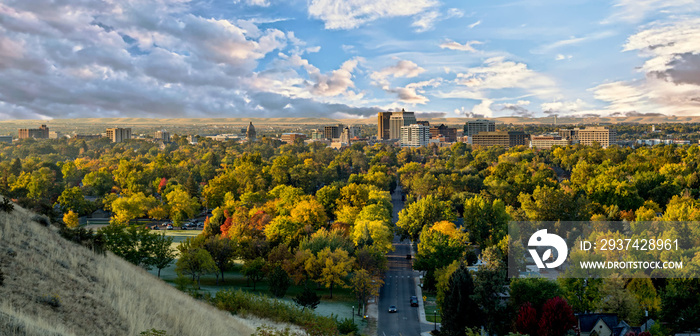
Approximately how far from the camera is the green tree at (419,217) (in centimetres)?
5853

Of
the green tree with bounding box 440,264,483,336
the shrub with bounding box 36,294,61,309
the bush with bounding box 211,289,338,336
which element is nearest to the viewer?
the shrub with bounding box 36,294,61,309

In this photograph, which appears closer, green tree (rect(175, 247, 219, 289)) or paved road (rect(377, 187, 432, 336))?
paved road (rect(377, 187, 432, 336))

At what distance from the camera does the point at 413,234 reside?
59.0 m

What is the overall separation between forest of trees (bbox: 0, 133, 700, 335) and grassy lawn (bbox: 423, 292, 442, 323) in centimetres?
98

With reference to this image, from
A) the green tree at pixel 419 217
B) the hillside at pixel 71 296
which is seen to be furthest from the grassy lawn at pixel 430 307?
the hillside at pixel 71 296

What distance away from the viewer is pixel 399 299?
42.4 meters

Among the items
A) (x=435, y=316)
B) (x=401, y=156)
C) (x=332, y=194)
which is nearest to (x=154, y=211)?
(x=332, y=194)

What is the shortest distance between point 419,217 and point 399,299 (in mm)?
17727

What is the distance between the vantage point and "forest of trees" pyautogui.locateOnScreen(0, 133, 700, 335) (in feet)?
109

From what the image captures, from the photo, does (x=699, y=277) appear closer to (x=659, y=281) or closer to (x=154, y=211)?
(x=659, y=281)

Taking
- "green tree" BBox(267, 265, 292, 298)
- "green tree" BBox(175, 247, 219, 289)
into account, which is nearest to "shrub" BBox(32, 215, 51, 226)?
"green tree" BBox(267, 265, 292, 298)

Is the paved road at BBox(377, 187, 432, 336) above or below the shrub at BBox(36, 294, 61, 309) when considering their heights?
below

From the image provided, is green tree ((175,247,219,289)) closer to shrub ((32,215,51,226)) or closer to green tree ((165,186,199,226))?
shrub ((32,215,51,226))

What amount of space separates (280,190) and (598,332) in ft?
169
